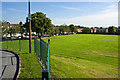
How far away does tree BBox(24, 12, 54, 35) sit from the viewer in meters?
38.5

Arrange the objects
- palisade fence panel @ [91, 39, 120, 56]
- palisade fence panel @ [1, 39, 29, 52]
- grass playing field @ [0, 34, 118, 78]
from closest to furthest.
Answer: grass playing field @ [0, 34, 118, 78] → palisade fence panel @ [91, 39, 120, 56] → palisade fence panel @ [1, 39, 29, 52]

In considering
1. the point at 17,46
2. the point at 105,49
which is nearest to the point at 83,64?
the point at 105,49

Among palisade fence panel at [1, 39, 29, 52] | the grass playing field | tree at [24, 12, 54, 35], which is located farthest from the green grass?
tree at [24, 12, 54, 35]

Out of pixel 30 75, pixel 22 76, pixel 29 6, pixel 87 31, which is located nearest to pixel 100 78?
pixel 30 75

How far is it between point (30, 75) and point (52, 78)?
3.64ft

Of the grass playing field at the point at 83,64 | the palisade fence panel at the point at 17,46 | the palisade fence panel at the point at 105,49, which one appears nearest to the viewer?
the grass playing field at the point at 83,64

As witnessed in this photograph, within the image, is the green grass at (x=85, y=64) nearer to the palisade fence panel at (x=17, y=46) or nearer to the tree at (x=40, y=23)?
the palisade fence panel at (x=17, y=46)

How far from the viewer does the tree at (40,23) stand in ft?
A: 126

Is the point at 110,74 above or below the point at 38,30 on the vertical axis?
below

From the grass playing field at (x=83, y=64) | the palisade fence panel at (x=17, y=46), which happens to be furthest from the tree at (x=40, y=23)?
the grass playing field at (x=83, y=64)

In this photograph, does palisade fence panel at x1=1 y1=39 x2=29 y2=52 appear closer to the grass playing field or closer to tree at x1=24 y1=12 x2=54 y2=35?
the grass playing field

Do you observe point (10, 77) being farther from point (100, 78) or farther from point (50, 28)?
point (50, 28)

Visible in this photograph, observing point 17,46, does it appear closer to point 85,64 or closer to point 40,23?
point 85,64

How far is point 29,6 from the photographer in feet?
36.1
